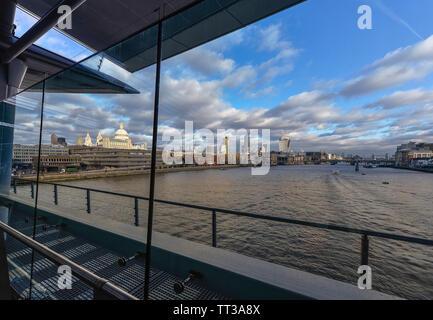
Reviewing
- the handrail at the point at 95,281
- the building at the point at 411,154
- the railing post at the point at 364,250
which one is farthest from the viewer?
the building at the point at 411,154

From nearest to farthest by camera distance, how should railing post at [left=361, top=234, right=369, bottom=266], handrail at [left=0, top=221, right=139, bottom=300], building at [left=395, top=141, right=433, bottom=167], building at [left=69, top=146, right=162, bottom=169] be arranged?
handrail at [left=0, top=221, right=139, bottom=300] → railing post at [left=361, top=234, right=369, bottom=266] → building at [left=69, top=146, right=162, bottom=169] → building at [left=395, top=141, right=433, bottom=167]

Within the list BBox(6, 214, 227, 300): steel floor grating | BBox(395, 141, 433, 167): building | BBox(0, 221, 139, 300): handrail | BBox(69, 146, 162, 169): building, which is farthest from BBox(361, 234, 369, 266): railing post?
BBox(395, 141, 433, 167): building

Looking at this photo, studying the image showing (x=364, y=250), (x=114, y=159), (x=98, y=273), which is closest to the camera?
(x=364, y=250)

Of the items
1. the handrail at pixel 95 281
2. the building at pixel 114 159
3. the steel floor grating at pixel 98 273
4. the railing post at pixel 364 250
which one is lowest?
the steel floor grating at pixel 98 273

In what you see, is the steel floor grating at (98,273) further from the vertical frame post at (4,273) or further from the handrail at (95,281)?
the handrail at (95,281)

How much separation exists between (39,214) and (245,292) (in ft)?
14.9

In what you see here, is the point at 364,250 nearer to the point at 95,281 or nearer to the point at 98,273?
the point at 95,281

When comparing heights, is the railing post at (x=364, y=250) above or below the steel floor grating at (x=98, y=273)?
above

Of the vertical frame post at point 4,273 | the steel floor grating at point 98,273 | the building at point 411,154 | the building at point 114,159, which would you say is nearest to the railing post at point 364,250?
the steel floor grating at point 98,273

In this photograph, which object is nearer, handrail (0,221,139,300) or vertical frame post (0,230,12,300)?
handrail (0,221,139,300)

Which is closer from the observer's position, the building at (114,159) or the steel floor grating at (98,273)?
the steel floor grating at (98,273)

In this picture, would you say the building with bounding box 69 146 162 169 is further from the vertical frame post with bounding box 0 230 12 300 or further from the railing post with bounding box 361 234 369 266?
the railing post with bounding box 361 234 369 266

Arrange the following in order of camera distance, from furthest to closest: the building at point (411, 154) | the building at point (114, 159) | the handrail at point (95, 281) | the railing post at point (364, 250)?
the building at point (411, 154) → the building at point (114, 159) → the railing post at point (364, 250) → the handrail at point (95, 281)

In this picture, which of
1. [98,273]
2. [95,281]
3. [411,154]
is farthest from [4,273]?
[411,154]
